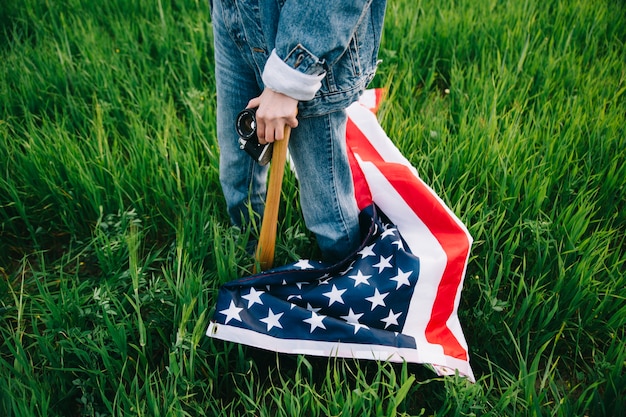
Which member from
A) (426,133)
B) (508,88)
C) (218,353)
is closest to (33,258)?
(218,353)

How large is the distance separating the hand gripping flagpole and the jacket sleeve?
0.16 metres

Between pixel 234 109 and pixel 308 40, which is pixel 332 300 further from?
pixel 308 40

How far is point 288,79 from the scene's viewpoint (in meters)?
1.06

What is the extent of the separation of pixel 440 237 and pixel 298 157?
1.98 ft

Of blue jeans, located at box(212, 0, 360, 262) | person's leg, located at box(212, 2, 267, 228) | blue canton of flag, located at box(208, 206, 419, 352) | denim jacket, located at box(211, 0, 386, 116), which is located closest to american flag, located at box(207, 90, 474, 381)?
blue canton of flag, located at box(208, 206, 419, 352)

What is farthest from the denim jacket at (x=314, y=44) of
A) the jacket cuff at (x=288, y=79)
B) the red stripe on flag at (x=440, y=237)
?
the red stripe on flag at (x=440, y=237)

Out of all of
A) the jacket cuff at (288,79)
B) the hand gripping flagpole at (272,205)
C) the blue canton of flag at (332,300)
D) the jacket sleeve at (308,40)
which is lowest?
the blue canton of flag at (332,300)

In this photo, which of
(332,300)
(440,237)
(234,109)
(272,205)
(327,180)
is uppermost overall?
(234,109)

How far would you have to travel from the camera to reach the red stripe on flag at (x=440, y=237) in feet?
4.89

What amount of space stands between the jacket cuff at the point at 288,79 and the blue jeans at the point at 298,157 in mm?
137

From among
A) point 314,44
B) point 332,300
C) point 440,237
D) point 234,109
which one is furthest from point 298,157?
point 440,237

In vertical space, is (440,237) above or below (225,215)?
above

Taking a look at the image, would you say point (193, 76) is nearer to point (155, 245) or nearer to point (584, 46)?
point (155, 245)

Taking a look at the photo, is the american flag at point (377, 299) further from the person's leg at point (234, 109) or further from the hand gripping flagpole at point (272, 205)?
the person's leg at point (234, 109)
